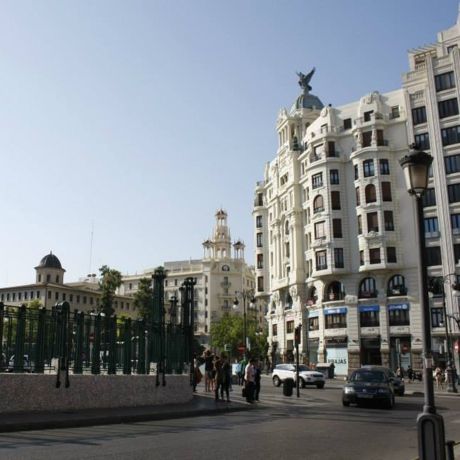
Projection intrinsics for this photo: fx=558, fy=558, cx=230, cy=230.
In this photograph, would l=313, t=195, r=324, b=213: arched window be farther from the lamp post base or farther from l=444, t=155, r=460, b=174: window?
the lamp post base

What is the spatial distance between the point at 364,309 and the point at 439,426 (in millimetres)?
49311

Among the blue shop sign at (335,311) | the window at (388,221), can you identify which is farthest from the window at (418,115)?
the blue shop sign at (335,311)

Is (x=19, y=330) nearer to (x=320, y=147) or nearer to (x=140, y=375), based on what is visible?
(x=140, y=375)

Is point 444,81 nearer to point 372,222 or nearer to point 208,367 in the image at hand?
point 372,222

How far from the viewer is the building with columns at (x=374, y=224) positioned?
50750 mm

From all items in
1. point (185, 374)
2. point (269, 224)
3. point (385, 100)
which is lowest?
point (185, 374)

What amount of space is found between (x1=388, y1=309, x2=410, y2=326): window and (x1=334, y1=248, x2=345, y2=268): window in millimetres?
6639

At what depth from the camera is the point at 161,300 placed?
21.2 metres

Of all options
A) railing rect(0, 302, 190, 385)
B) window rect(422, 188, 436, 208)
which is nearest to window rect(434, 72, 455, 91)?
window rect(422, 188, 436, 208)

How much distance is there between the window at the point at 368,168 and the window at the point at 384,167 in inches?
35.2

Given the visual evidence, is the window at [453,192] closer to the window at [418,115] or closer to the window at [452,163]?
the window at [452,163]

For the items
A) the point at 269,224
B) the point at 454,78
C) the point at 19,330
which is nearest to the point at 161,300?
the point at 19,330

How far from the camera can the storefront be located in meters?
54.3

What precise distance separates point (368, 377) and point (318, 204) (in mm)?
39319
